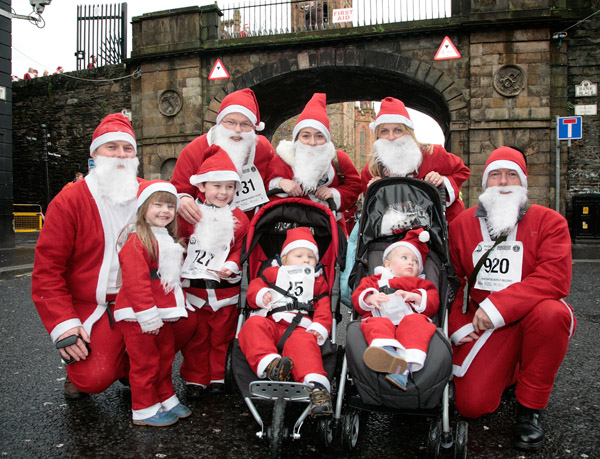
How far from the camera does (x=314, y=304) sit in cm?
325

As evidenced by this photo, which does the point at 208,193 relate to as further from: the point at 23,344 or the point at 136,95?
the point at 136,95

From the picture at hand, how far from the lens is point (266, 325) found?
3018 mm

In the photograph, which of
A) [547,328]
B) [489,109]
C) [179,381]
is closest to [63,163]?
[489,109]

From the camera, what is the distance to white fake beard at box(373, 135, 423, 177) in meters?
3.77

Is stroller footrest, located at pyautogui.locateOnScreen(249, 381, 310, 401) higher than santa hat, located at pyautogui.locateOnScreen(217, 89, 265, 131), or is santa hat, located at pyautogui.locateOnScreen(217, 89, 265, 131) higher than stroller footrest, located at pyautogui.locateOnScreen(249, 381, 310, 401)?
santa hat, located at pyautogui.locateOnScreen(217, 89, 265, 131)

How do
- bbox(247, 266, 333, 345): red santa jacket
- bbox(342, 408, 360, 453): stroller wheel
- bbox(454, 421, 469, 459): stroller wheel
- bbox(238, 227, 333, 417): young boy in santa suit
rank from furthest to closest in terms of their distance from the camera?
1. bbox(247, 266, 333, 345): red santa jacket
2. bbox(238, 227, 333, 417): young boy in santa suit
3. bbox(342, 408, 360, 453): stroller wheel
4. bbox(454, 421, 469, 459): stroller wheel

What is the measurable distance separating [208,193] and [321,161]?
0.95 m

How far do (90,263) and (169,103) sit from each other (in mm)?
14829

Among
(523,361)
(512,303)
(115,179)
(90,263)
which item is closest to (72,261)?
(90,263)

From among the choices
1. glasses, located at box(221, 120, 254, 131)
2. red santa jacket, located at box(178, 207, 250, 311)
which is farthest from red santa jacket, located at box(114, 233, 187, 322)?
glasses, located at box(221, 120, 254, 131)

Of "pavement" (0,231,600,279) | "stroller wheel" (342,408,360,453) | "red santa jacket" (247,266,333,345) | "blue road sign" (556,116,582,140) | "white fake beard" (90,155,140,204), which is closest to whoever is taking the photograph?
"stroller wheel" (342,408,360,453)

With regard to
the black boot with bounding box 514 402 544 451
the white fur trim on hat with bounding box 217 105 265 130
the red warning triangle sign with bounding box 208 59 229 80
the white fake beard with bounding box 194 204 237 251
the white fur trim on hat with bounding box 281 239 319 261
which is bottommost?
the black boot with bounding box 514 402 544 451

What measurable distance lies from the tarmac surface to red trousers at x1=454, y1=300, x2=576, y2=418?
19 cm

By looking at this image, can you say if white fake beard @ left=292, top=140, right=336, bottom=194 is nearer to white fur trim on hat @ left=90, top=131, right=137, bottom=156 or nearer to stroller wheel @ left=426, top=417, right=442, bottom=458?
white fur trim on hat @ left=90, top=131, right=137, bottom=156
